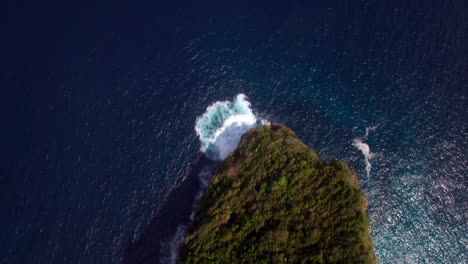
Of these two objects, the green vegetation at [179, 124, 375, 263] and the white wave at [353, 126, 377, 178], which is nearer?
the green vegetation at [179, 124, 375, 263]

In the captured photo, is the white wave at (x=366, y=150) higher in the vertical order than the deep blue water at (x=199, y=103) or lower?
lower

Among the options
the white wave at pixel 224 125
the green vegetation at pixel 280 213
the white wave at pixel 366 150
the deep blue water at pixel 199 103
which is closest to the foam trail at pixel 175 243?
the deep blue water at pixel 199 103

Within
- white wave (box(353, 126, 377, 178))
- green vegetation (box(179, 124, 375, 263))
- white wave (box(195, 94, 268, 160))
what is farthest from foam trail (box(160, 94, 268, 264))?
white wave (box(353, 126, 377, 178))

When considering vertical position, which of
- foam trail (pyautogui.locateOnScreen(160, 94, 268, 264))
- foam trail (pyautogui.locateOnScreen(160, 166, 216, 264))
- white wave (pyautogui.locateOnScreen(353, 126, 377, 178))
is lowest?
white wave (pyautogui.locateOnScreen(353, 126, 377, 178))

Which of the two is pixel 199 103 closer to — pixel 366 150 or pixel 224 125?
pixel 224 125

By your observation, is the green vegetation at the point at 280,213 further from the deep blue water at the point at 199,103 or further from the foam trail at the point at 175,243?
the deep blue water at the point at 199,103

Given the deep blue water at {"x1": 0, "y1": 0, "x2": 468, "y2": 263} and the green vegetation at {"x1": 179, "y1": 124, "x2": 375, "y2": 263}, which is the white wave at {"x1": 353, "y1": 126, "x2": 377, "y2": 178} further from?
the green vegetation at {"x1": 179, "y1": 124, "x2": 375, "y2": 263}

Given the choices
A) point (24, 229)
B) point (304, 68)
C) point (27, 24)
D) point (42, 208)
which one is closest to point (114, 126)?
point (42, 208)
